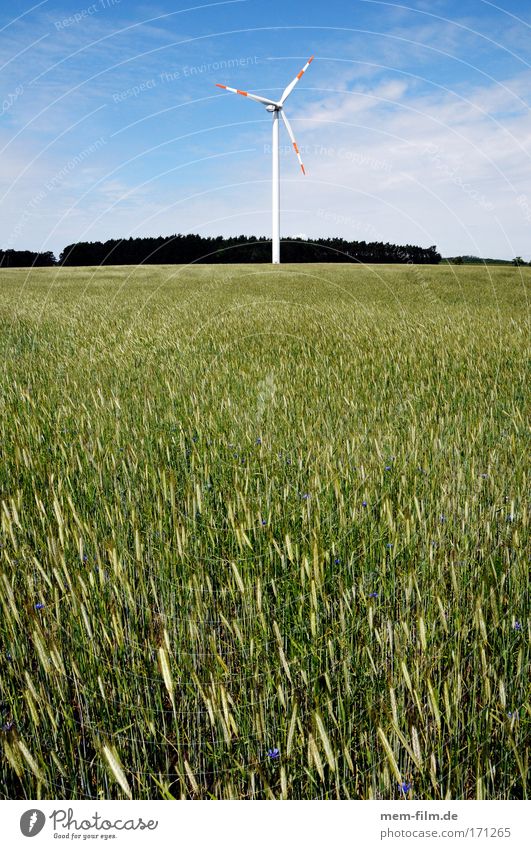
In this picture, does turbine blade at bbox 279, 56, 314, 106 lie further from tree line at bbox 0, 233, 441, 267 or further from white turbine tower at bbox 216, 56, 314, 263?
tree line at bbox 0, 233, 441, 267

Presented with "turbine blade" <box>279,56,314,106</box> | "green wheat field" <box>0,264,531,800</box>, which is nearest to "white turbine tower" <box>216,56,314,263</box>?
"turbine blade" <box>279,56,314,106</box>

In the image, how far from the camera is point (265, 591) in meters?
2.16

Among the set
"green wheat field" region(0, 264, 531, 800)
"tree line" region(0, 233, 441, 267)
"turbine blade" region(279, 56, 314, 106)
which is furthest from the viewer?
"tree line" region(0, 233, 441, 267)

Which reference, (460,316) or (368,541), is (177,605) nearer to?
(368,541)

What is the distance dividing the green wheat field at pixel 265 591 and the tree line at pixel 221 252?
42.0m

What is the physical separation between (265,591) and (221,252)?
179 feet

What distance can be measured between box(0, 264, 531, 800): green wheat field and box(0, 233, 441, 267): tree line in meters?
42.0

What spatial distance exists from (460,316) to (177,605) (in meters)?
10.3

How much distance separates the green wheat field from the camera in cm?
151

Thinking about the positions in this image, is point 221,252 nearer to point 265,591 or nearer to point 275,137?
point 275,137

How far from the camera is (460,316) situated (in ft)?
36.5

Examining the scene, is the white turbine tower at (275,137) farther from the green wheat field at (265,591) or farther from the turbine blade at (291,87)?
the green wheat field at (265,591)
